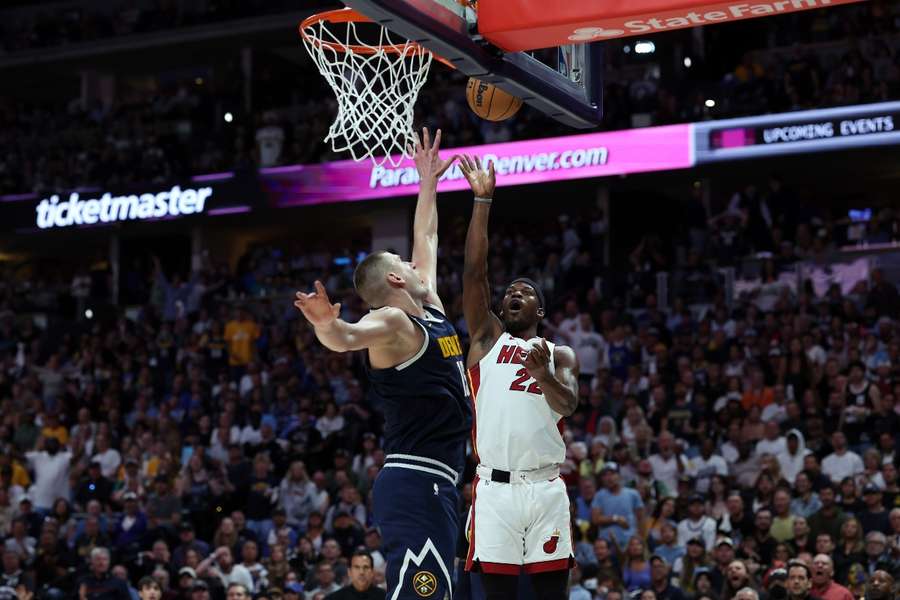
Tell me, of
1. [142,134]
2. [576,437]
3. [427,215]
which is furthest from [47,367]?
[427,215]

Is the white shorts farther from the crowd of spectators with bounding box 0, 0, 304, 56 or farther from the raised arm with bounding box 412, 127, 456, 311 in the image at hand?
the crowd of spectators with bounding box 0, 0, 304, 56

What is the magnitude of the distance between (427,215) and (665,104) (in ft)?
40.9

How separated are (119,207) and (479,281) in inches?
667

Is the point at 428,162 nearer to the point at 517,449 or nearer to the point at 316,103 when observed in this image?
the point at 517,449

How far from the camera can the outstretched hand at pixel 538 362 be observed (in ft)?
18.1

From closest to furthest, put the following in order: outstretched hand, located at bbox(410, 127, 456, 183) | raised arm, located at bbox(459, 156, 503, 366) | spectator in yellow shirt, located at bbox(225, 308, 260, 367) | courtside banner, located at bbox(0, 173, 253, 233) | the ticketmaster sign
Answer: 1. raised arm, located at bbox(459, 156, 503, 366)
2. outstretched hand, located at bbox(410, 127, 456, 183)
3. spectator in yellow shirt, located at bbox(225, 308, 260, 367)
4. courtside banner, located at bbox(0, 173, 253, 233)
5. the ticketmaster sign

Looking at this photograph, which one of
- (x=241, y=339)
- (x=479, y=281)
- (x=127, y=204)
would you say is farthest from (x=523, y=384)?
(x=127, y=204)

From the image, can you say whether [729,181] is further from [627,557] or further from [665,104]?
[627,557]

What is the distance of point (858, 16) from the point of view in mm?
19641

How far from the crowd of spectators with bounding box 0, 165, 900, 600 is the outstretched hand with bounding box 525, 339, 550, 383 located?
3230 mm

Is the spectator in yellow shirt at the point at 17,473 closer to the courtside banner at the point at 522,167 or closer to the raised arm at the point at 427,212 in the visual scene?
the courtside banner at the point at 522,167

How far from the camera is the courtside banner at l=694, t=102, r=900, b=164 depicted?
1628cm

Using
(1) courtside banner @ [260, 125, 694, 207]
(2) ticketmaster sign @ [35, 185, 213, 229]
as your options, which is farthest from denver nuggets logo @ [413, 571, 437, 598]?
(2) ticketmaster sign @ [35, 185, 213, 229]

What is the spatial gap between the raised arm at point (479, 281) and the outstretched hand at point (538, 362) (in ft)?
1.80
